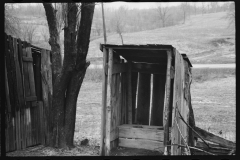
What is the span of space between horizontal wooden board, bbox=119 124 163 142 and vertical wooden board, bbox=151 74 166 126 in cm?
127

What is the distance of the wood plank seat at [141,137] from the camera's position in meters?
6.38

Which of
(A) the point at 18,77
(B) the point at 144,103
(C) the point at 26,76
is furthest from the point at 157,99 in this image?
(A) the point at 18,77

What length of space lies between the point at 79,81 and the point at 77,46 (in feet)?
2.50

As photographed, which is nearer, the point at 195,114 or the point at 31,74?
the point at 31,74

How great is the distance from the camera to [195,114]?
477 inches

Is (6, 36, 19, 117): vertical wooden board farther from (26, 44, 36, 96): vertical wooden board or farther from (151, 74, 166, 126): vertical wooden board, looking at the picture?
(151, 74, 166, 126): vertical wooden board

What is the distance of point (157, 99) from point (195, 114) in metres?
4.92

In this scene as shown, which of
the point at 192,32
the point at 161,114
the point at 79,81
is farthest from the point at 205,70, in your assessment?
the point at 192,32

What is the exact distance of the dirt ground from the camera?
6641 millimetres

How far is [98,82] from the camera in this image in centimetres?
2077

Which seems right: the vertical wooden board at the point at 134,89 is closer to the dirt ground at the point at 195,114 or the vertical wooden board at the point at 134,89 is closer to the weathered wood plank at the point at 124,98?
the weathered wood plank at the point at 124,98

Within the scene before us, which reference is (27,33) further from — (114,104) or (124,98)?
(114,104)

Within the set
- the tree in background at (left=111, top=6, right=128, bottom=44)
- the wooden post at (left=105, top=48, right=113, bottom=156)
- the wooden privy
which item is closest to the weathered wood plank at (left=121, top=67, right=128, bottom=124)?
the wooden privy
